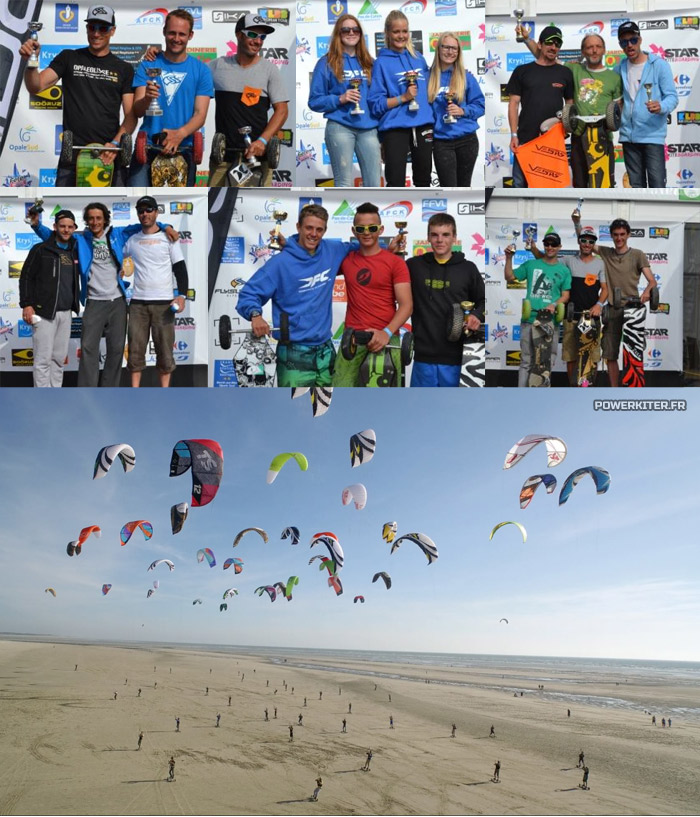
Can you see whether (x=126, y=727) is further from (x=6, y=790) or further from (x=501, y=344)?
(x=501, y=344)

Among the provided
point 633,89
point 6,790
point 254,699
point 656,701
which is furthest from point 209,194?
point 656,701

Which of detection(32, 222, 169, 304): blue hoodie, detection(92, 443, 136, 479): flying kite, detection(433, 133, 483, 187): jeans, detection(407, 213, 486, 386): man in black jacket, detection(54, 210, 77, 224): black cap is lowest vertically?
detection(92, 443, 136, 479): flying kite

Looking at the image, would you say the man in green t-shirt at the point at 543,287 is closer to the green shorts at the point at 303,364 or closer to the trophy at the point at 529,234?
the trophy at the point at 529,234

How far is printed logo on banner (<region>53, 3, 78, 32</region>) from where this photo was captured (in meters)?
12.8

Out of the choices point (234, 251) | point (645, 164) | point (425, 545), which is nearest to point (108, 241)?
point (234, 251)

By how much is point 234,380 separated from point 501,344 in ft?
12.2

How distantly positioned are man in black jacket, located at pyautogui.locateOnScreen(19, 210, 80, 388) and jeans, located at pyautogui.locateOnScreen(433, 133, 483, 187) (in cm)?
467

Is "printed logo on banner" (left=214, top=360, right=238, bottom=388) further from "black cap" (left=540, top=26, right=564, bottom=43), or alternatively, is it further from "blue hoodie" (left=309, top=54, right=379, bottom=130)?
"black cap" (left=540, top=26, right=564, bottom=43)

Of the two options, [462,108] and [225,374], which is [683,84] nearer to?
[462,108]

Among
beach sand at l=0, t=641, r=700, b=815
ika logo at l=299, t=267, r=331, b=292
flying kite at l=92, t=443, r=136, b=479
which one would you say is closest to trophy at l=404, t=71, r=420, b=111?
ika logo at l=299, t=267, r=331, b=292

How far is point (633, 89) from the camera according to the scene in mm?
12445

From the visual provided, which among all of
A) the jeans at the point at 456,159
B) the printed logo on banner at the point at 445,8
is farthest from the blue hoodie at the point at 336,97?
the printed logo on banner at the point at 445,8

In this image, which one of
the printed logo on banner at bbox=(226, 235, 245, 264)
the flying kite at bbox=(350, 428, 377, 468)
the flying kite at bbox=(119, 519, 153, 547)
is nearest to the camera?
the printed logo on banner at bbox=(226, 235, 245, 264)

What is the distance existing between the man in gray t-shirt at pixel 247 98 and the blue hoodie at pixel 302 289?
135cm
